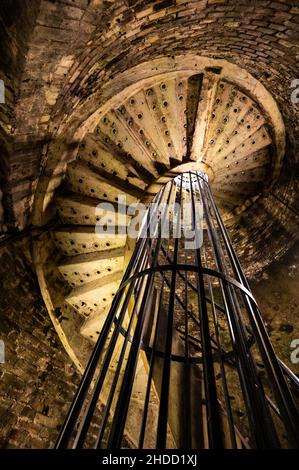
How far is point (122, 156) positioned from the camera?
392 cm

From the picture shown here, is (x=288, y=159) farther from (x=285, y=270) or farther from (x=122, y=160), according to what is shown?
(x=122, y=160)

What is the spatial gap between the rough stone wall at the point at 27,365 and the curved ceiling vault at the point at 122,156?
194 millimetres

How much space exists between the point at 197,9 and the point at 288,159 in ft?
9.54

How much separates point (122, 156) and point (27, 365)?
2.98m

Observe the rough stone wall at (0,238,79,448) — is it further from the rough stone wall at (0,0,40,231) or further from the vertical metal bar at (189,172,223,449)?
the vertical metal bar at (189,172,223,449)

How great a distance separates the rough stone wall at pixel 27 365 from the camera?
308cm

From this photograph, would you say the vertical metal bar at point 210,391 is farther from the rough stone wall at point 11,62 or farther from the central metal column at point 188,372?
the rough stone wall at point 11,62

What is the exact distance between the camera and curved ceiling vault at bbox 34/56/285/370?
146 inches

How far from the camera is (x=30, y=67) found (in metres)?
2.10

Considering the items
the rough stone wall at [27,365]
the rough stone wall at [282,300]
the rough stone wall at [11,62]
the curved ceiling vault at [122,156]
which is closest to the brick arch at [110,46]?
the rough stone wall at [11,62]

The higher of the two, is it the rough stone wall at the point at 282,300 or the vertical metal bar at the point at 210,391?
the rough stone wall at the point at 282,300

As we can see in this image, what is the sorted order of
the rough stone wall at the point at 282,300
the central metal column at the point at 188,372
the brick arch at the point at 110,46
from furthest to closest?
1. the rough stone wall at the point at 282,300
2. the brick arch at the point at 110,46
3. the central metal column at the point at 188,372

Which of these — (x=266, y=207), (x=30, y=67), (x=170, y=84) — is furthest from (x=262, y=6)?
(x=266, y=207)

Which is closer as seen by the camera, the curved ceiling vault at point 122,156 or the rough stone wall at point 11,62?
the rough stone wall at point 11,62
